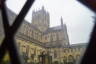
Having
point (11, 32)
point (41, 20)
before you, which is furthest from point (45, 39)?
point (11, 32)

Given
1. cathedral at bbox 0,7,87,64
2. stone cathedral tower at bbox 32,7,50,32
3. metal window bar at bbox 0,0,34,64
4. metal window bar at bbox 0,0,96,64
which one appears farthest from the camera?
stone cathedral tower at bbox 32,7,50,32

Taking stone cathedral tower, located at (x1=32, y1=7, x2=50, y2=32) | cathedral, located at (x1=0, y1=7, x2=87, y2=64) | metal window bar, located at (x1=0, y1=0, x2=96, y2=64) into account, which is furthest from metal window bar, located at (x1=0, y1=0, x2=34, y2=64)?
stone cathedral tower, located at (x1=32, y1=7, x2=50, y2=32)

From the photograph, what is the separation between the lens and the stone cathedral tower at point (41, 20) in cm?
5016

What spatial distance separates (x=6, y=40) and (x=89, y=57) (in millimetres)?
468

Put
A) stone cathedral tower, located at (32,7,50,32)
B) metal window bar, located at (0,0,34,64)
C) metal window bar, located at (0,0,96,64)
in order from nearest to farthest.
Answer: metal window bar, located at (0,0,96,64)
metal window bar, located at (0,0,34,64)
stone cathedral tower, located at (32,7,50,32)

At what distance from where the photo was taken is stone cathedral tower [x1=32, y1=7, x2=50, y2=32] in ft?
165

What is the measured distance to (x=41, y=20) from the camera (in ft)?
167

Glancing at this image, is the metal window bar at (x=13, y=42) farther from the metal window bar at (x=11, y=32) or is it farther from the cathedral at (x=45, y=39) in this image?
the cathedral at (x=45, y=39)

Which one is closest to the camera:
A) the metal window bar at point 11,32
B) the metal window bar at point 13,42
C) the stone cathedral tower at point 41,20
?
the metal window bar at point 13,42

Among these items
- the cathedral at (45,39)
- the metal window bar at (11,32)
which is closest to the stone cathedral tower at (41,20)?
the cathedral at (45,39)

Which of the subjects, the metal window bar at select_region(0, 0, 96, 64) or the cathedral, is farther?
the cathedral

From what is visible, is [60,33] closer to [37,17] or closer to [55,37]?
[55,37]

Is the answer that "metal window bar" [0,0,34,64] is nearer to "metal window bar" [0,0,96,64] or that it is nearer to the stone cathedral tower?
"metal window bar" [0,0,96,64]

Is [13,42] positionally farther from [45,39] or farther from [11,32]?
[45,39]
